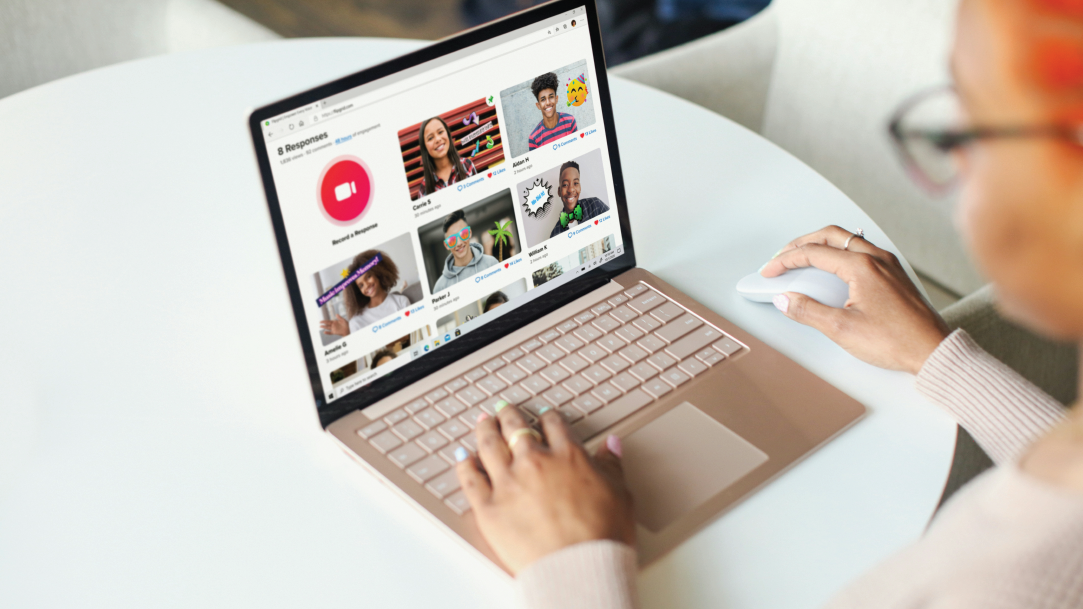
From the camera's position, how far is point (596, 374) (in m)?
0.82

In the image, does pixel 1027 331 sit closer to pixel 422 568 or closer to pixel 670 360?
pixel 670 360

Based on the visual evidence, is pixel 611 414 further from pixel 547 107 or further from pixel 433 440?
pixel 547 107

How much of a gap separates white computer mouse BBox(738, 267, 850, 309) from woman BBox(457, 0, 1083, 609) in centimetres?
6

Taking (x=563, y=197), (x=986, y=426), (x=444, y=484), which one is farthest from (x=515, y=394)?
(x=986, y=426)

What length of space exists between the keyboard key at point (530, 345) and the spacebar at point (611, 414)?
103 mm

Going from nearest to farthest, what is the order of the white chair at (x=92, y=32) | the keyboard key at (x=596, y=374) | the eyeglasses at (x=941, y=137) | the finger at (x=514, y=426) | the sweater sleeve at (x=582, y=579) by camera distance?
1. the eyeglasses at (x=941, y=137)
2. the sweater sleeve at (x=582, y=579)
3. the finger at (x=514, y=426)
4. the keyboard key at (x=596, y=374)
5. the white chair at (x=92, y=32)

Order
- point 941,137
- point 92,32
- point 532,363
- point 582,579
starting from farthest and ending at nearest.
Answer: point 92,32 < point 532,363 < point 582,579 < point 941,137

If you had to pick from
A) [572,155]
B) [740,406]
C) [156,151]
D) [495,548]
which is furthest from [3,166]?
[740,406]

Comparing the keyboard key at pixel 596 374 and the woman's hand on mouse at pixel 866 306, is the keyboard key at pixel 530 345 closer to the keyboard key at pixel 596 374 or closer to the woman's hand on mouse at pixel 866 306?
the keyboard key at pixel 596 374

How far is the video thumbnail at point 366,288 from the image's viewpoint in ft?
2.42

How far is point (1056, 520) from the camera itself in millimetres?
483

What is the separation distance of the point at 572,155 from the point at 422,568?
0.45 meters

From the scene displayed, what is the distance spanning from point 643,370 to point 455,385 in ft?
0.63

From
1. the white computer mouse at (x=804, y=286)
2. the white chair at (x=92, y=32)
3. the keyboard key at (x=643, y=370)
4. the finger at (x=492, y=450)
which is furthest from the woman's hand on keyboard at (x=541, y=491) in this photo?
the white chair at (x=92, y=32)
